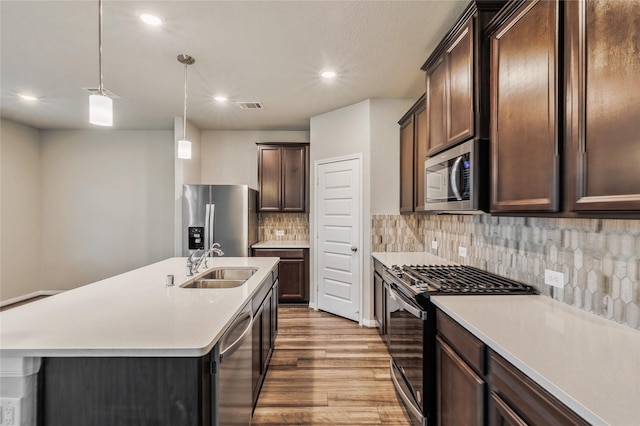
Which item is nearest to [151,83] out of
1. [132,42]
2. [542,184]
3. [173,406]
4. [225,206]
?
[132,42]

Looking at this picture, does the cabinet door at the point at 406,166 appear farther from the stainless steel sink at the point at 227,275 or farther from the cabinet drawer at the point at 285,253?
the stainless steel sink at the point at 227,275

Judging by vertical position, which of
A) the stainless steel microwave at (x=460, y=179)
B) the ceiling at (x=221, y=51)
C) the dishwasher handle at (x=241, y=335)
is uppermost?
the ceiling at (x=221, y=51)

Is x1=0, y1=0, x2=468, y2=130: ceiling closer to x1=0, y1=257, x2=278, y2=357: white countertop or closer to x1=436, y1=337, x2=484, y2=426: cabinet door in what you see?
x1=0, y1=257, x2=278, y2=357: white countertop

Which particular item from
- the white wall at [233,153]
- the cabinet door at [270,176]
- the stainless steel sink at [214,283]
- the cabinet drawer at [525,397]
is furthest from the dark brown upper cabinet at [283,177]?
the cabinet drawer at [525,397]

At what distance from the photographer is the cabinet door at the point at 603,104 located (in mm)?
939

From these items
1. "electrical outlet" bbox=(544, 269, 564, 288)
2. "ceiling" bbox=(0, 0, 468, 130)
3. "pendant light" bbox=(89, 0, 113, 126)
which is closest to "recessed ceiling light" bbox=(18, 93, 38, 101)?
"ceiling" bbox=(0, 0, 468, 130)

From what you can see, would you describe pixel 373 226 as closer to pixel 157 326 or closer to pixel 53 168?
pixel 157 326

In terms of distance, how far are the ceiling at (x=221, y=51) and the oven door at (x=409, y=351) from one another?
2.06 meters

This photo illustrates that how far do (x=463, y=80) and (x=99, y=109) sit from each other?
2184mm

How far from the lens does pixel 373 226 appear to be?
3.74 m

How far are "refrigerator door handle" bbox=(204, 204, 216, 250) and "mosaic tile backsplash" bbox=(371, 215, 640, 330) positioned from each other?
124 inches

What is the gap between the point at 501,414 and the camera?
3.62ft

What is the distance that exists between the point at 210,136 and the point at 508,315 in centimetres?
511

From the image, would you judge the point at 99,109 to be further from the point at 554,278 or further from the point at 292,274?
the point at 292,274
